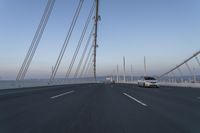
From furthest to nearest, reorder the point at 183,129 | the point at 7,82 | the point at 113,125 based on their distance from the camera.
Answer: the point at 7,82
the point at 113,125
the point at 183,129

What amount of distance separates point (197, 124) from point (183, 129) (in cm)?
94

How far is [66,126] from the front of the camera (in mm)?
7066

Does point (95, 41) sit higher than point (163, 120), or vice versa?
point (95, 41)

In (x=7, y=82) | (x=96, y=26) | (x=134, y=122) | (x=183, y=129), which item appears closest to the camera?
(x=183, y=129)

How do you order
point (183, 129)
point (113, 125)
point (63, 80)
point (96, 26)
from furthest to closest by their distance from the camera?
1. point (96, 26)
2. point (63, 80)
3. point (113, 125)
4. point (183, 129)

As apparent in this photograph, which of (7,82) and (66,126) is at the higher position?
(7,82)

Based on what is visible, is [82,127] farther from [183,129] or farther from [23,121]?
[183,129]

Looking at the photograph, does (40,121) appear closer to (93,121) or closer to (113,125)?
(93,121)

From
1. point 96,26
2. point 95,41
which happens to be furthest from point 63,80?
point 95,41

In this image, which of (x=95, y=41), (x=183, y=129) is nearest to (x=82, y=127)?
(x=183, y=129)

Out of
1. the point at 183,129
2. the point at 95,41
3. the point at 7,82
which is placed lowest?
the point at 183,129

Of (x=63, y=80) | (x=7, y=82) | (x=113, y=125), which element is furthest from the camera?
(x=63, y=80)

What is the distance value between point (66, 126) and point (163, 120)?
114 inches

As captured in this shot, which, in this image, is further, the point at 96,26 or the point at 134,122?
the point at 96,26
